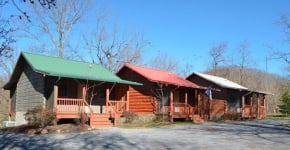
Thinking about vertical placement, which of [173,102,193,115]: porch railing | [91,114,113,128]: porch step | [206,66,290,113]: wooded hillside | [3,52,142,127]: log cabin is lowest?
[91,114,113,128]: porch step

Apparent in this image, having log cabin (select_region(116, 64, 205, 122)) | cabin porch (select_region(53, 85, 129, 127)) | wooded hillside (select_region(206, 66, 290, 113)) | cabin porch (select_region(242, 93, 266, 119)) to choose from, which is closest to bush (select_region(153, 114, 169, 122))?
log cabin (select_region(116, 64, 205, 122))

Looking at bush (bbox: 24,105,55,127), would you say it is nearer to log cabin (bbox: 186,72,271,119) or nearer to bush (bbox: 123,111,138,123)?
bush (bbox: 123,111,138,123)

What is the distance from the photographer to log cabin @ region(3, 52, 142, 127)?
23250 mm

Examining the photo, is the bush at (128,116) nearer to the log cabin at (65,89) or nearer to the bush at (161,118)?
the log cabin at (65,89)

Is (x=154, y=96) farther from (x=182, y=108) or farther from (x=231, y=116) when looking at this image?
(x=231, y=116)

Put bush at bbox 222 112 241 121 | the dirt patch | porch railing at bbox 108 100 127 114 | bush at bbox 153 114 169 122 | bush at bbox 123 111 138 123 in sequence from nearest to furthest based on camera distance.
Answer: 1. the dirt patch
2. porch railing at bbox 108 100 127 114
3. bush at bbox 123 111 138 123
4. bush at bbox 153 114 169 122
5. bush at bbox 222 112 241 121

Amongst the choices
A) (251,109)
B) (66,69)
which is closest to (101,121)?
(66,69)

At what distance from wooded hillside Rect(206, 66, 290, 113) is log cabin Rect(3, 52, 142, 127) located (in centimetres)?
3807

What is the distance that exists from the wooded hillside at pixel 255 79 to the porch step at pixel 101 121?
131 feet

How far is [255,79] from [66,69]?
202ft

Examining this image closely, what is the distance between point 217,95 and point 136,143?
2511 centimetres

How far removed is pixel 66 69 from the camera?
25.2m

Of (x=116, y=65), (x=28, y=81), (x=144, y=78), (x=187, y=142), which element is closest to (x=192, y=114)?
(x=144, y=78)

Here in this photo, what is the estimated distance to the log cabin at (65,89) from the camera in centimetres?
2325
